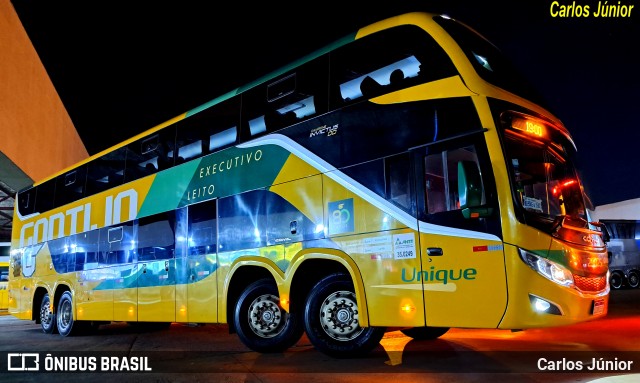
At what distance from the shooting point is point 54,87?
23.4 metres

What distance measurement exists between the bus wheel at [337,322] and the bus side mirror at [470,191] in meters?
1.97

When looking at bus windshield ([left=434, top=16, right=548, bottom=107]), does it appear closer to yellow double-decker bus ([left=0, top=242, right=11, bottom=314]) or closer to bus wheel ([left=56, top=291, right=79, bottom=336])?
bus wheel ([left=56, top=291, right=79, bottom=336])

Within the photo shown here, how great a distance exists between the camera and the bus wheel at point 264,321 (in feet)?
23.9

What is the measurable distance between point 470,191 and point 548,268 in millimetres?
1071

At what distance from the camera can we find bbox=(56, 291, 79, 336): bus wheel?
12070 millimetres

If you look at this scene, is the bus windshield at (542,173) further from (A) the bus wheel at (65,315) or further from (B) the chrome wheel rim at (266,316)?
(A) the bus wheel at (65,315)

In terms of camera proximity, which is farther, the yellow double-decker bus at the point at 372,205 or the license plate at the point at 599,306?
the license plate at the point at 599,306

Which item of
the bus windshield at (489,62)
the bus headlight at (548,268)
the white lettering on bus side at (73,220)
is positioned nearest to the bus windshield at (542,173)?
the bus headlight at (548,268)

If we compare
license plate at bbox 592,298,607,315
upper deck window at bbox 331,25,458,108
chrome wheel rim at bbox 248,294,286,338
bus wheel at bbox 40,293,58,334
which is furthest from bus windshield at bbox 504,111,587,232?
bus wheel at bbox 40,293,58,334

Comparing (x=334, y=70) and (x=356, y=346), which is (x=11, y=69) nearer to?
(x=334, y=70)

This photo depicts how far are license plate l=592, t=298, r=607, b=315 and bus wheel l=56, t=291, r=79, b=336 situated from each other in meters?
11.1

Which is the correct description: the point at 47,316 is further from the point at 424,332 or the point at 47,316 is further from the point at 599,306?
the point at 599,306

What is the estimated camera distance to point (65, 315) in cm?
1239

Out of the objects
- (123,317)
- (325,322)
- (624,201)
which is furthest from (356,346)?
(624,201)
